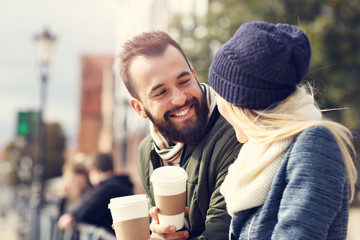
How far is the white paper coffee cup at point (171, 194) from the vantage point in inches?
93.3

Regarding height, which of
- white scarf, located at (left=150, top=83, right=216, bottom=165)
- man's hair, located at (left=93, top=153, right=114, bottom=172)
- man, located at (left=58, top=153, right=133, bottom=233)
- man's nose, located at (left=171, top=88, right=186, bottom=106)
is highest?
man's nose, located at (left=171, top=88, right=186, bottom=106)

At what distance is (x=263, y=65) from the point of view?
201cm

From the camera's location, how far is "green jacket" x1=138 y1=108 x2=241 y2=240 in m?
2.38

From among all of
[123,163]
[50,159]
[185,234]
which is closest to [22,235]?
[123,163]

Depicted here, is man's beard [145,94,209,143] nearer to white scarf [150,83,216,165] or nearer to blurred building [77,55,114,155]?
white scarf [150,83,216,165]

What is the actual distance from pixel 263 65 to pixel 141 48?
783 millimetres

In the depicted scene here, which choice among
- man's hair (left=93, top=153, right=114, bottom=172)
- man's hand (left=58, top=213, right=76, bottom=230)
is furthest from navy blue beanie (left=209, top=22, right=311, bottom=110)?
man's hand (left=58, top=213, right=76, bottom=230)

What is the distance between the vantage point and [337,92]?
44.8ft

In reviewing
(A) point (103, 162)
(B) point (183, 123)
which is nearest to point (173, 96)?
(B) point (183, 123)

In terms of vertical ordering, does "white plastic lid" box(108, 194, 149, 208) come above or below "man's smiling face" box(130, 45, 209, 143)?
below

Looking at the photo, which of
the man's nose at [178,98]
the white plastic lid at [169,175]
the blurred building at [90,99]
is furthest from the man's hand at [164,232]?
the blurred building at [90,99]

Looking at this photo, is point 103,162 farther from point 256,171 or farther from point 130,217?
point 256,171

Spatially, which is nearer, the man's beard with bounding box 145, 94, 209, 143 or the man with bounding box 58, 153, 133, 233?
the man's beard with bounding box 145, 94, 209, 143

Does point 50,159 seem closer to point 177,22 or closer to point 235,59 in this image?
point 177,22
